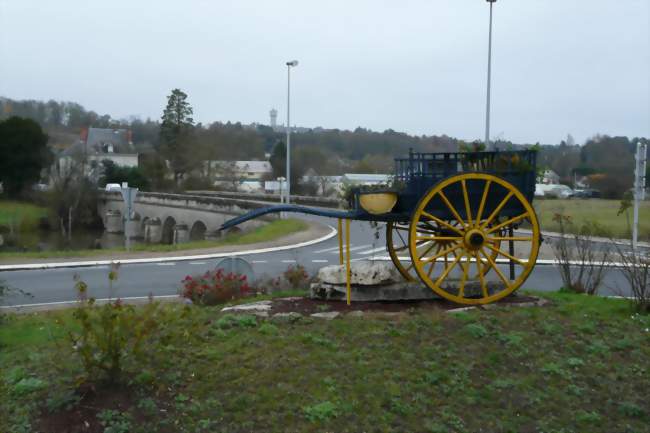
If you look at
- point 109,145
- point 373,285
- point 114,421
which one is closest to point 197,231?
point 373,285

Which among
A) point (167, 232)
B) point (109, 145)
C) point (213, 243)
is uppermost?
point (109, 145)

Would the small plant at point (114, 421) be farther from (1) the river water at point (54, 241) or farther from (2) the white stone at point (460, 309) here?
(1) the river water at point (54, 241)

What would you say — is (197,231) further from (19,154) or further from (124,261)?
(124,261)

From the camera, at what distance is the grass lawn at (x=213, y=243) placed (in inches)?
917

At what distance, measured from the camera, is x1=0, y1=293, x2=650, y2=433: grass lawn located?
6.07 metres

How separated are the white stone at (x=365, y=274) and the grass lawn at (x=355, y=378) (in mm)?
1035

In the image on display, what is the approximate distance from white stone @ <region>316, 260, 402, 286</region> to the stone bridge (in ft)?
92.2

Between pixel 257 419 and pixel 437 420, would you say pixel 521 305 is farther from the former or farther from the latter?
pixel 257 419

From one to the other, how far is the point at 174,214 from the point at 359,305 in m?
44.4

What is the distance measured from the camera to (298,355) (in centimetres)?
732

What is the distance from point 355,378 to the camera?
22.4 ft

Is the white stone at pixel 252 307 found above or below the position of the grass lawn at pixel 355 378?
above

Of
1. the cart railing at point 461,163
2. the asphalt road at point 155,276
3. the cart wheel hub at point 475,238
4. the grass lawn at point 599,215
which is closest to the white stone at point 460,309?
the cart wheel hub at point 475,238

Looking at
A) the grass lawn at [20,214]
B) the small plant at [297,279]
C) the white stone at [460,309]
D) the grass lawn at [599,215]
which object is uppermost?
the white stone at [460,309]
